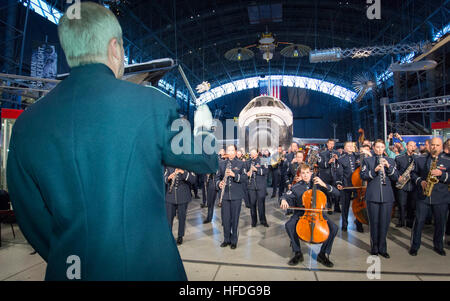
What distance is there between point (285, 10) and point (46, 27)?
19.0 metres

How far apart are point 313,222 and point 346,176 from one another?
12.0ft

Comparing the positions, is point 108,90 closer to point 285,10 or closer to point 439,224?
point 439,224

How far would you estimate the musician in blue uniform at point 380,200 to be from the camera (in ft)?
15.5

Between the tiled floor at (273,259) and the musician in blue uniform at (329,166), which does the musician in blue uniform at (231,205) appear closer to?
the tiled floor at (273,259)

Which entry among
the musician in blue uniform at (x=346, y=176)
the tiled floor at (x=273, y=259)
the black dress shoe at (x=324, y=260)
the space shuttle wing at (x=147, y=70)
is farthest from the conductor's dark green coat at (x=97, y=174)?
the musician in blue uniform at (x=346, y=176)

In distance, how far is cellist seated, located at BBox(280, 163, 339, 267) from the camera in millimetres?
4371

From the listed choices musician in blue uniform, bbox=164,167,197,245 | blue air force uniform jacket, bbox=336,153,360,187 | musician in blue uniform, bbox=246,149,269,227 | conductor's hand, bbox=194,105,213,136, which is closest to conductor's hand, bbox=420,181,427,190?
blue air force uniform jacket, bbox=336,153,360,187

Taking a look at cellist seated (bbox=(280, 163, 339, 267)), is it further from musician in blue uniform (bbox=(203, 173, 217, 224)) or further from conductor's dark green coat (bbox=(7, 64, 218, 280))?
conductor's dark green coat (bbox=(7, 64, 218, 280))

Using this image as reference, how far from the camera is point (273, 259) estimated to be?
4.65 metres

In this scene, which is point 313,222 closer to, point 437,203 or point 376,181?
point 376,181

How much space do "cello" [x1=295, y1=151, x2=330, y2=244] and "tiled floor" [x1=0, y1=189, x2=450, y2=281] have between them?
56 cm

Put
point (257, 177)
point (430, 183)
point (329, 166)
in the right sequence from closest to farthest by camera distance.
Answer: point (430, 183) → point (257, 177) → point (329, 166)

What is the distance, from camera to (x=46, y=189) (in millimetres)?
889

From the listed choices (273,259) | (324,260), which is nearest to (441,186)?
(324,260)
